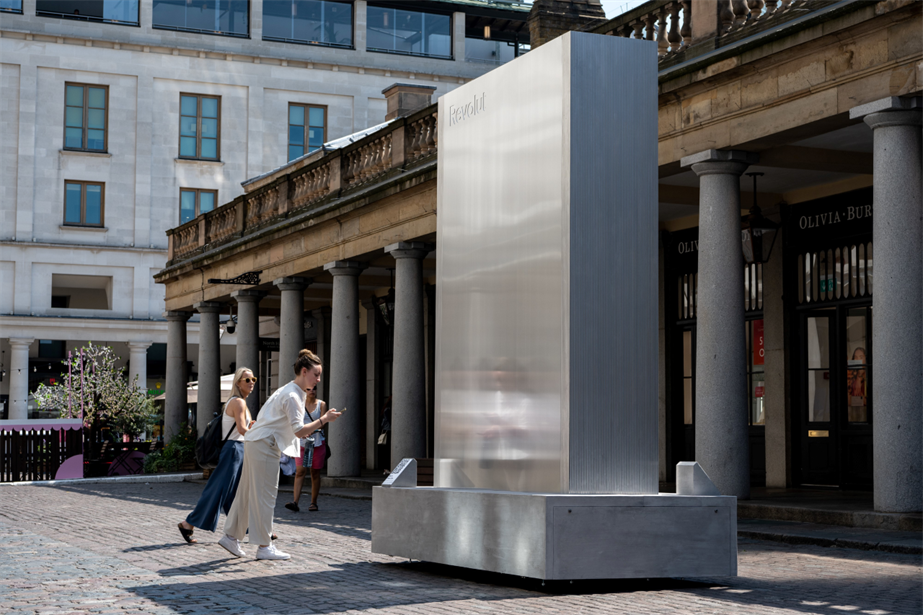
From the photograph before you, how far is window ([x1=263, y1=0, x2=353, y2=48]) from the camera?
56.2 m

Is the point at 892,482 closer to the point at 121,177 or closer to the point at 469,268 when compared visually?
the point at 469,268

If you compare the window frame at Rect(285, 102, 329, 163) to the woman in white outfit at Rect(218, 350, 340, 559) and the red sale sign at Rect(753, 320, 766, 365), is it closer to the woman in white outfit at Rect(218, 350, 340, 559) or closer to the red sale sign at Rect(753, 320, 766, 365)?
the red sale sign at Rect(753, 320, 766, 365)

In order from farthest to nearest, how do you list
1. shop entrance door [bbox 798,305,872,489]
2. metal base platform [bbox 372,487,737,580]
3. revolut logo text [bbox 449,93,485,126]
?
shop entrance door [bbox 798,305,872,489] → revolut logo text [bbox 449,93,485,126] → metal base platform [bbox 372,487,737,580]

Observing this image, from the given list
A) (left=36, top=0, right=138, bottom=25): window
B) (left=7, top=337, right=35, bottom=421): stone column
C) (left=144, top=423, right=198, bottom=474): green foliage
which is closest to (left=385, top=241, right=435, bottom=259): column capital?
(left=144, top=423, right=198, bottom=474): green foliage

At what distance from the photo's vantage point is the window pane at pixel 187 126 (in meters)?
54.5

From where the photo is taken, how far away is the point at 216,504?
12234mm

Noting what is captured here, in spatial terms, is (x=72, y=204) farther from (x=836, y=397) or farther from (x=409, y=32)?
(x=836, y=397)

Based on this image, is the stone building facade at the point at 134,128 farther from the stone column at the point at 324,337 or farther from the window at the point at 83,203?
the stone column at the point at 324,337

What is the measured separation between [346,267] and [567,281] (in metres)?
15.1

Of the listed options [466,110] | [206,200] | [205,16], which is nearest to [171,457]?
[466,110]

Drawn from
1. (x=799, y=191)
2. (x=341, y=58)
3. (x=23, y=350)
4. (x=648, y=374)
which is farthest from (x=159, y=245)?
(x=648, y=374)

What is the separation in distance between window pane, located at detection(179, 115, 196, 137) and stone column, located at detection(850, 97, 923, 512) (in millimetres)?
45427

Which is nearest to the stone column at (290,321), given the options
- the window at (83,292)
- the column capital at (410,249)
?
the column capital at (410,249)

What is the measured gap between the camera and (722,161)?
1452 centimetres
